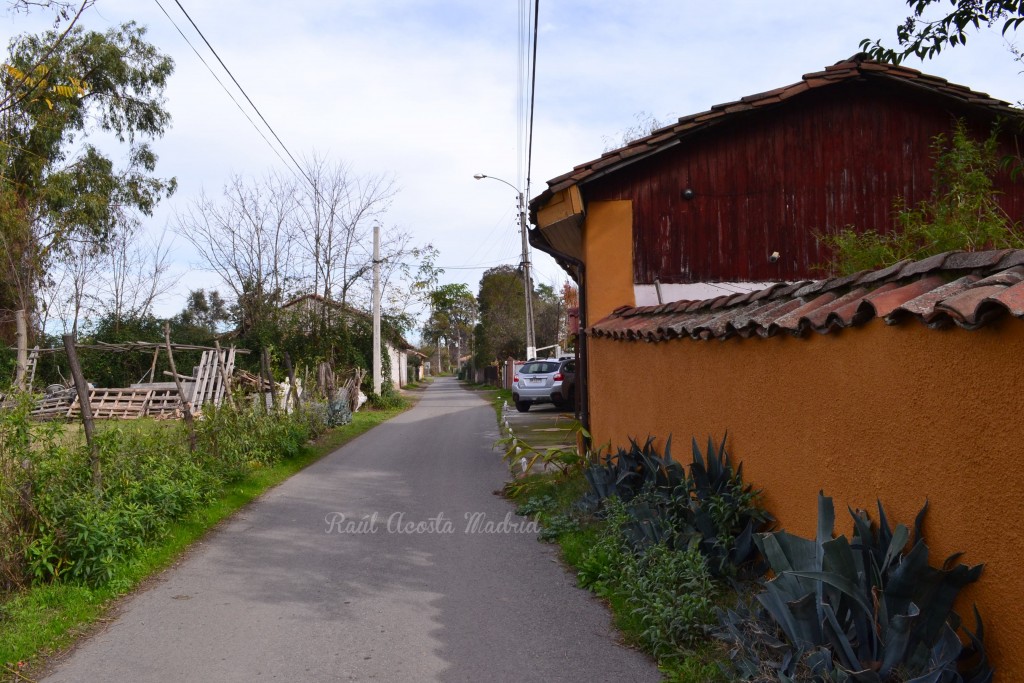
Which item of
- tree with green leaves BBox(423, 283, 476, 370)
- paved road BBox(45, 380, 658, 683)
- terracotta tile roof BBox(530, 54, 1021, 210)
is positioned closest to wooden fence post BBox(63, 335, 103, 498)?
paved road BBox(45, 380, 658, 683)

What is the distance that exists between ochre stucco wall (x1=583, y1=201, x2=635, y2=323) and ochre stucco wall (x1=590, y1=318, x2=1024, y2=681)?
14.8ft

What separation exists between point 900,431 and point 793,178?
8039 mm

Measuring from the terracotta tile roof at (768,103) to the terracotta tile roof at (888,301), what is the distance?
4148 mm

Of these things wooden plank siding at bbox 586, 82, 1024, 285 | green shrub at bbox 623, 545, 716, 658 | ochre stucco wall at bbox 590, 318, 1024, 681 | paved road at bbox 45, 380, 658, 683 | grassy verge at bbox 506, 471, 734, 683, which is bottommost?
paved road at bbox 45, 380, 658, 683

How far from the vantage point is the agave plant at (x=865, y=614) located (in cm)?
325

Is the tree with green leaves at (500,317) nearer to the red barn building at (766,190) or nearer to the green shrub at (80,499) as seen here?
the red barn building at (766,190)

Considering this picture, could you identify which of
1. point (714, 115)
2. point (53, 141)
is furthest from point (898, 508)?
point (53, 141)

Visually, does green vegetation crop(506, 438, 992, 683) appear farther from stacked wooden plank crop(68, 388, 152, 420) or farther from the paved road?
stacked wooden plank crop(68, 388, 152, 420)

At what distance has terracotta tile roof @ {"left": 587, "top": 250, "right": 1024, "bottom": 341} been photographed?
3.06 meters

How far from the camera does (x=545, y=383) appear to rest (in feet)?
84.2

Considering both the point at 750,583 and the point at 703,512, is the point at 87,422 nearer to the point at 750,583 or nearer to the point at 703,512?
the point at 703,512

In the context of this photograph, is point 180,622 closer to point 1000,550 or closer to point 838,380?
point 838,380

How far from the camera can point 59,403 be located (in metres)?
23.3

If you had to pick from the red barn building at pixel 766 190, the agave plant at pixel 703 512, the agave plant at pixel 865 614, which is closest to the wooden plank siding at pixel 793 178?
the red barn building at pixel 766 190
